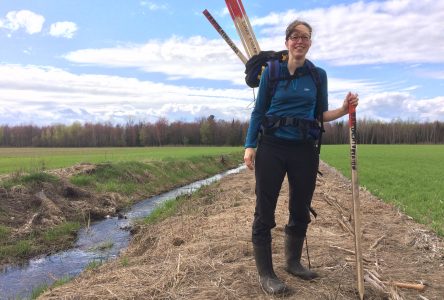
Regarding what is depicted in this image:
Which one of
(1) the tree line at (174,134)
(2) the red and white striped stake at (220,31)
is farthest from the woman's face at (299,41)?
(1) the tree line at (174,134)

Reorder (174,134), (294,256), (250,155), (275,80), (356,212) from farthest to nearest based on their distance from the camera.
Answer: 1. (174,134)
2. (294,256)
3. (250,155)
4. (275,80)
5. (356,212)

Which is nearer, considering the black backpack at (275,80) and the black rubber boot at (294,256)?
the black backpack at (275,80)

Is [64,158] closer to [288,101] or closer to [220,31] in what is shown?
[220,31]

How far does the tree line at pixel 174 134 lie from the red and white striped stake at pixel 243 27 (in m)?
97.3

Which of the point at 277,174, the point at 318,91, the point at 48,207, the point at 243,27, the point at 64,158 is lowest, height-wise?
the point at 64,158

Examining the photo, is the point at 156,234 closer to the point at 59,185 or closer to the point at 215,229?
the point at 215,229

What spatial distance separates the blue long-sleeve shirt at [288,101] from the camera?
4.89m

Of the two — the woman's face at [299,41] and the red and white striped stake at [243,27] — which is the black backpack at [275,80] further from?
the red and white striped stake at [243,27]

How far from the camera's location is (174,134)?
112500mm

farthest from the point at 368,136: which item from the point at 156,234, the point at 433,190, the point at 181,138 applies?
the point at 156,234

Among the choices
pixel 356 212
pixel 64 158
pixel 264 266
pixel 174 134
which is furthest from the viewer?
pixel 174 134

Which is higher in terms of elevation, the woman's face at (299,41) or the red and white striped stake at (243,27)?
the red and white striped stake at (243,27)

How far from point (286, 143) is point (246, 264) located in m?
1.98

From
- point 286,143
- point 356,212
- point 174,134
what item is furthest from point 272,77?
point 174,134
